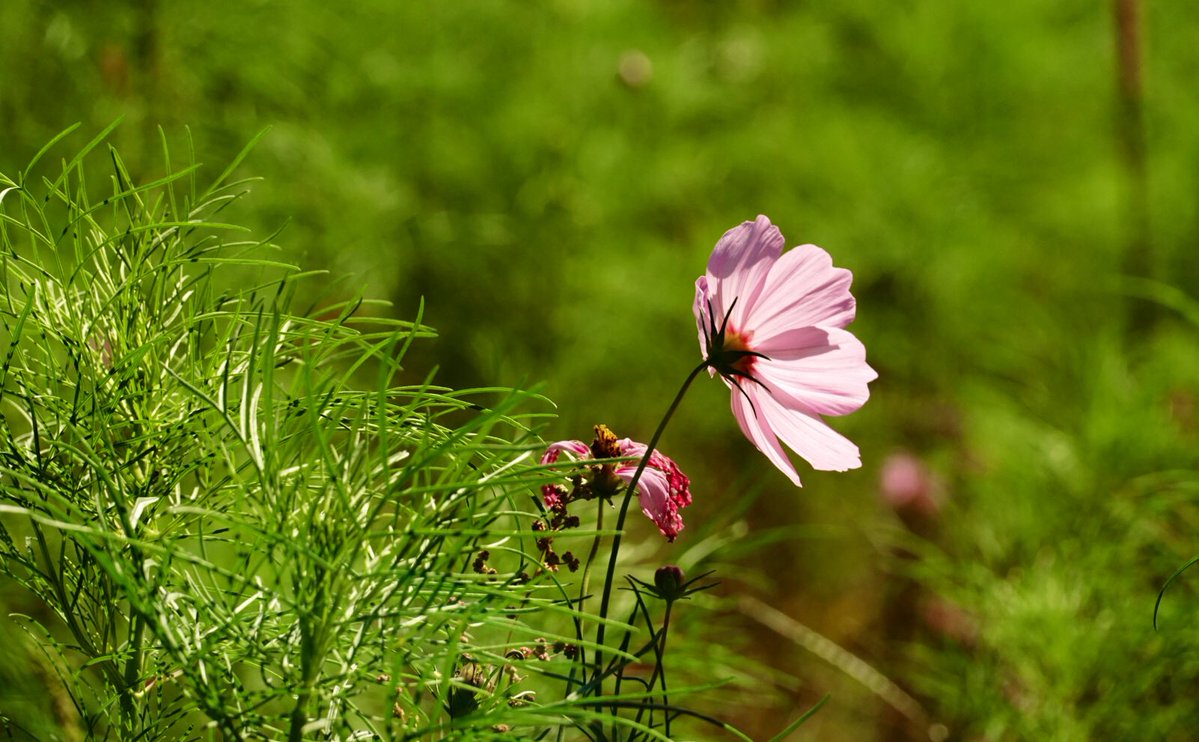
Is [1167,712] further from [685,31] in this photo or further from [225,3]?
[685,31]

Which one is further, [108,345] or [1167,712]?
[1167,712]

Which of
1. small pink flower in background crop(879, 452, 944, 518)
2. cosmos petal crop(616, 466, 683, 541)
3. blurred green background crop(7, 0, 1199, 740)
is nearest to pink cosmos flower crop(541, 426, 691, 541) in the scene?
cosmos petal crop(616, 466, 683, 541)

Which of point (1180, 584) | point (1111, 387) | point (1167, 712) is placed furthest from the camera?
point (1111, 387)

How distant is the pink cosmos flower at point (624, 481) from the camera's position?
13.3 inches

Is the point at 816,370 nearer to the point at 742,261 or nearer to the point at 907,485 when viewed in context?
the point at 742,261

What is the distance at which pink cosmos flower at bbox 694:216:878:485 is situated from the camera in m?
0.35

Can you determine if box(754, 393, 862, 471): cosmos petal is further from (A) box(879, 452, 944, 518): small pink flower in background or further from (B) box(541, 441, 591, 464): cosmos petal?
(A) box(879, 452, 944, 518): small pink flower in background

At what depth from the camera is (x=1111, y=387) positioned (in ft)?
3.16

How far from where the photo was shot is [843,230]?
1.72 meters

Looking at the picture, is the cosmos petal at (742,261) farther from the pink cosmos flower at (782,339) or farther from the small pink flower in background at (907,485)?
the small pink flower in background at (907,485)

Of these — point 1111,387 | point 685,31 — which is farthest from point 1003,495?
point 685,31

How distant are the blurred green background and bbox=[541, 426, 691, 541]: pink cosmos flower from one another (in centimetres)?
35

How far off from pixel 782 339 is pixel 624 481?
0.24 feet

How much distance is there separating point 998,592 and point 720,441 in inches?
42.9
